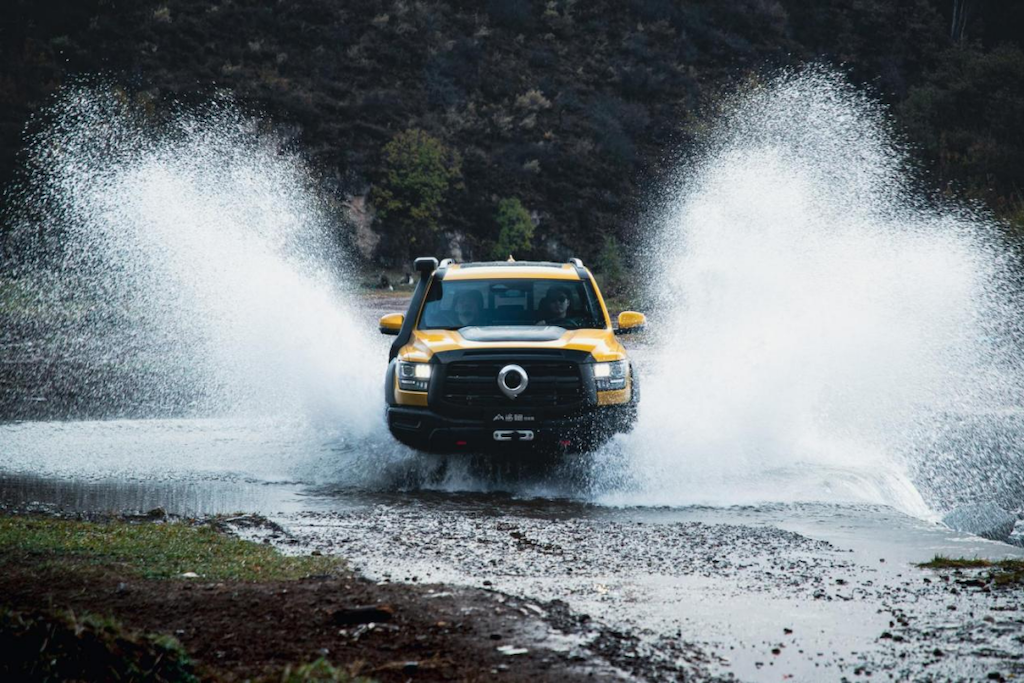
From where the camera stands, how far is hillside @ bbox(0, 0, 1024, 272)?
53.2m

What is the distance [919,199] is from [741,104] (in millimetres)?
13908

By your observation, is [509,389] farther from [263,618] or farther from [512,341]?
[263,618]

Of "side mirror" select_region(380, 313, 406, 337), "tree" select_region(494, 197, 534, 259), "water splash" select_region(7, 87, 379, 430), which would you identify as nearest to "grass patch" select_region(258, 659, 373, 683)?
"side mirror" select_region(380, 313, 406, 337)

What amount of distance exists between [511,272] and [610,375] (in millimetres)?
2110

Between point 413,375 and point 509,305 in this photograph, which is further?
point 509,305

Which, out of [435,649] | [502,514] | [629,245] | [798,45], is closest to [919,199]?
[629,245]

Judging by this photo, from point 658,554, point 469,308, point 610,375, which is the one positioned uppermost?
point 469,308

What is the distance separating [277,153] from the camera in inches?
2115

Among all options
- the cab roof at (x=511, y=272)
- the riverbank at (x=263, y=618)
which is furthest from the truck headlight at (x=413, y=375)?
the riverbank at (x=263, y=618)

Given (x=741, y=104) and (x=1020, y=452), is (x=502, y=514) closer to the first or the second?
(x=1020, y=452)

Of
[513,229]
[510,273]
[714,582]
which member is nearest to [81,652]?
[714,582]

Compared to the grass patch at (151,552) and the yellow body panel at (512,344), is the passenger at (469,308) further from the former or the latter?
the grass patch at (151,552)

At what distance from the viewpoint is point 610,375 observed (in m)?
11.2

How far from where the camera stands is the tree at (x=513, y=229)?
51.0m
